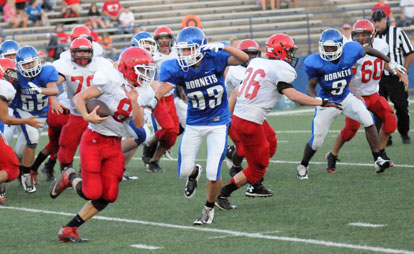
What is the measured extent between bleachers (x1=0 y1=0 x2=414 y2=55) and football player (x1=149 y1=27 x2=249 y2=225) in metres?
12.9

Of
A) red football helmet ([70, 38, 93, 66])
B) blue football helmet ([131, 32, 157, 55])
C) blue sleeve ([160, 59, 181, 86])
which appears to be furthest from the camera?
blue football helmet ([131, 32, 157, 55])

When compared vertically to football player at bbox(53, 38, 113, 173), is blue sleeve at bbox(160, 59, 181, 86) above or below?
above

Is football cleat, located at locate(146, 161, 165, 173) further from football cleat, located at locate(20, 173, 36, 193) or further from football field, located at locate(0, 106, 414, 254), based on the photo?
football cleat, located at locate(20, 173, 36, 193)

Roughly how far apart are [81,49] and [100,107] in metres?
1.90

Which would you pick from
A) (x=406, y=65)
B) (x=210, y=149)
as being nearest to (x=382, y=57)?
(x=406, y=65)

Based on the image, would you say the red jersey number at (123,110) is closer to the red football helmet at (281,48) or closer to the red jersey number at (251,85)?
the red jersey number at (251,85)

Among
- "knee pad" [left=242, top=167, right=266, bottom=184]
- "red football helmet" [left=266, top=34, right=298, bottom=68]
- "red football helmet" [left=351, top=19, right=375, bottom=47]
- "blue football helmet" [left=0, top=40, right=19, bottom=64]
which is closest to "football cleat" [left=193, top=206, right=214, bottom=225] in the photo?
"knee pad" [left=242, top=167, right=266, bottom=184]

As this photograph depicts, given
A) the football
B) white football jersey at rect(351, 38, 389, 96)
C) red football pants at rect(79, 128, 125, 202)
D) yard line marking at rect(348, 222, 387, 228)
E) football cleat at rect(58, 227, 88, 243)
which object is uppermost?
the football

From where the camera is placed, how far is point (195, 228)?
19.1 feet

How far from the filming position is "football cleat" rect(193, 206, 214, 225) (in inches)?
234

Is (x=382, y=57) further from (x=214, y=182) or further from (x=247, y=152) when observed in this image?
(x=214, y=182)

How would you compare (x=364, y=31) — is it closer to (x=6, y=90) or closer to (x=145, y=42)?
(x=145, y=42)

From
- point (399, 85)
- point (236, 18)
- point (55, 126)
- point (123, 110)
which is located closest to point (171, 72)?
point (123, 110)

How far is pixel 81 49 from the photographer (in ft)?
23.9
